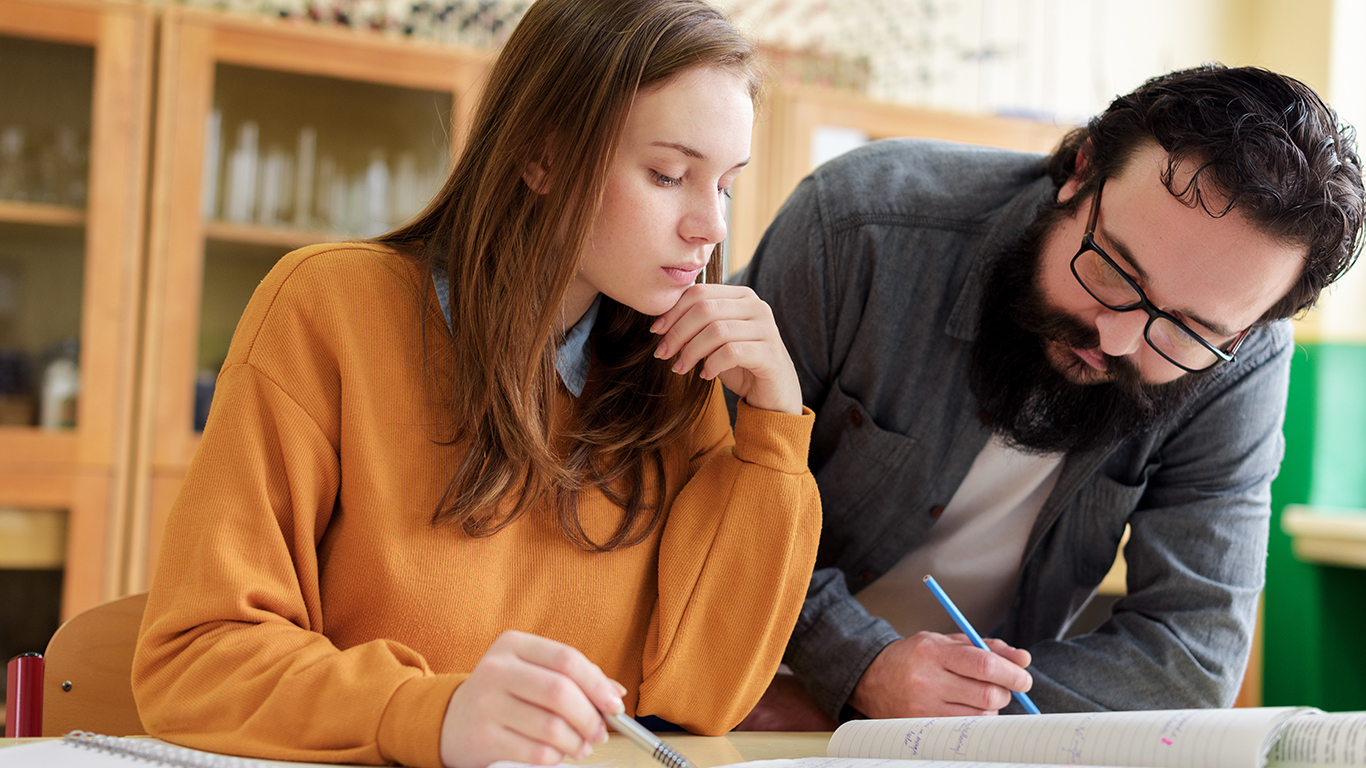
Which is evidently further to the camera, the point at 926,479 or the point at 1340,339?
the point at 1340,339

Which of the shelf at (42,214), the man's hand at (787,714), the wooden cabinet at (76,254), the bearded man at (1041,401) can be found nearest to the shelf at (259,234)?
the wooden cabinet at (76,254)

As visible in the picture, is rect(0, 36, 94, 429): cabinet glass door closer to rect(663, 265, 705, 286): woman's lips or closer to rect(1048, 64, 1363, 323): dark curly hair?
rect(663, 265, 705, 286): woman's lips

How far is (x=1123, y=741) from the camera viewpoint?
735 millimetres

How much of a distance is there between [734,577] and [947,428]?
1.51ft

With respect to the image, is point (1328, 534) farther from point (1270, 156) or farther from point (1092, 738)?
point (1092, 738)

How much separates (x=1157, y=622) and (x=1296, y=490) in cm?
200

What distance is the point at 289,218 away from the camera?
8.60 feet

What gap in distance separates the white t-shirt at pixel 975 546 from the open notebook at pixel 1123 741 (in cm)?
59

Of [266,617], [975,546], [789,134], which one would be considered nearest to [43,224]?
[789,134]

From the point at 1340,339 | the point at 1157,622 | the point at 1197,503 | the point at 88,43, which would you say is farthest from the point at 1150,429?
the point at 88,43

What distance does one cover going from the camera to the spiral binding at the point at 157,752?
67 cm

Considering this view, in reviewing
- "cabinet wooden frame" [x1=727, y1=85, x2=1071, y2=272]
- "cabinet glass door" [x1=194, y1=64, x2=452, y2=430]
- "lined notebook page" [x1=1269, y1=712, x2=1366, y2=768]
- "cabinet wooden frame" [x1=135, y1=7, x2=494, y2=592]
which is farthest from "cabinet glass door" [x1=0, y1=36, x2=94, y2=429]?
"lined notebook page" [x1=1269, y1=712, x2=1366, y2=768]

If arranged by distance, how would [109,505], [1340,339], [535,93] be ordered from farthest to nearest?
[1340,339]
[109,505]
[535,93]

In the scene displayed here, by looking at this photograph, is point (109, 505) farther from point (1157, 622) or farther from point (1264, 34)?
point (1264, 34)
